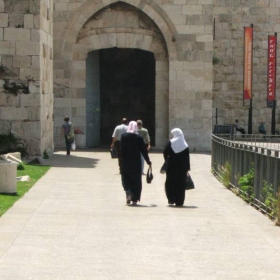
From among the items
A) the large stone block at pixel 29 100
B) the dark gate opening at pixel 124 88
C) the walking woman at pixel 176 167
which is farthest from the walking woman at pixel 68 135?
the walking woman at pixel 176 167

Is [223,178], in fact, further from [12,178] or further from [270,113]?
[270,113]

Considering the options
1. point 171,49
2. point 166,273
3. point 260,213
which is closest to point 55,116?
point 171,49

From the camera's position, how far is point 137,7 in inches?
1267

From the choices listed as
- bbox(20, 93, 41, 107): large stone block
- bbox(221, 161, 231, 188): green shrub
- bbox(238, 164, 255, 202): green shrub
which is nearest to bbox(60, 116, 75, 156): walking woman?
bbox(20, 93, 41, 107): large stone block

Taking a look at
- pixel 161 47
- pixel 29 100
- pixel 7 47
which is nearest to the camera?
pixel 7 47

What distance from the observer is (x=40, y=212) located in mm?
14781

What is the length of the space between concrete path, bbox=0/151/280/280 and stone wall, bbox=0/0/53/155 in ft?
20.3

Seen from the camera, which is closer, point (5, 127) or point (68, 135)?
point (5, 127)

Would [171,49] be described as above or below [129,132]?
above

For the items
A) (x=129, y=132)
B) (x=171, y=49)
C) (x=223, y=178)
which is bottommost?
(x=223, y=178)

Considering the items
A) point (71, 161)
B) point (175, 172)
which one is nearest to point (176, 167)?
point (175, 172)

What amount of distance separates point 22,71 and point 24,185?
7.09 m

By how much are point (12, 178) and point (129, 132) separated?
7.56ft

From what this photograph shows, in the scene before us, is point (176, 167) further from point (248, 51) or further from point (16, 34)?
point (248, 51)
